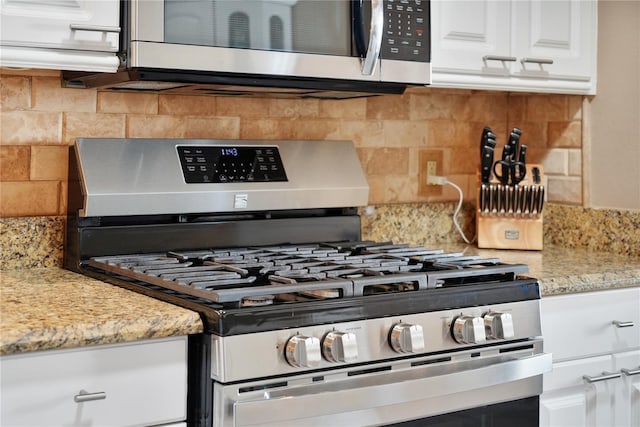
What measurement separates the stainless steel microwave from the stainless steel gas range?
22cm

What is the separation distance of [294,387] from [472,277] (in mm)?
574

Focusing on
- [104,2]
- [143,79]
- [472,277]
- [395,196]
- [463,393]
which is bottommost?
[463,393]

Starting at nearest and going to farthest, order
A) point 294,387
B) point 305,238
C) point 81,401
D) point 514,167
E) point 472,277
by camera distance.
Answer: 1. point 81,401
2. point 294,387
3. point 472,277
4. point 305,238
5. point 514,167

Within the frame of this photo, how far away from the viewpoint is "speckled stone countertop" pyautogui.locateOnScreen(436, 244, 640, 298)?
7.05ft

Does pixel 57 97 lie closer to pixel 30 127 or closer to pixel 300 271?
pixel 30 127

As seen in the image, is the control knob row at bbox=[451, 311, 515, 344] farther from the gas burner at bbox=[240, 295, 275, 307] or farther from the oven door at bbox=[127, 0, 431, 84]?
the oven door at bbox=[127, 0, 431, 84]

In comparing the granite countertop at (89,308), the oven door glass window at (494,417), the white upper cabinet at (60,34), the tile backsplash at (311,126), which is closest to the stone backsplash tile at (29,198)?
the tile backsplash at (311,126)

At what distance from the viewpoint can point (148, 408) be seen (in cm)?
156

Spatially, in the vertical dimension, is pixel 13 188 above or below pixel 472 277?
above

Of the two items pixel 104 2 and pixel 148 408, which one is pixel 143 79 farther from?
pixel 148 408

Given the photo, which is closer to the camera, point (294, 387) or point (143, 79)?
point (294, 387)

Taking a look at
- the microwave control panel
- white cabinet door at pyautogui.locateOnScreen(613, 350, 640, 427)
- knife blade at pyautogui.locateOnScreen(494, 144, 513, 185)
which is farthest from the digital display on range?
white cabinet door at pyautogui.locateOnScreen(613, 350, 640, 427)

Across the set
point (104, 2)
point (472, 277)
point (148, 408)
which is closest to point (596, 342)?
point (472, 277)

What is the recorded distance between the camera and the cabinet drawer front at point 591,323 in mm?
2150
